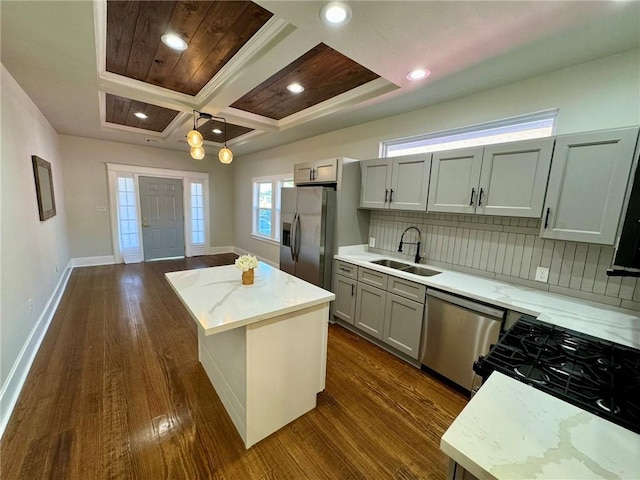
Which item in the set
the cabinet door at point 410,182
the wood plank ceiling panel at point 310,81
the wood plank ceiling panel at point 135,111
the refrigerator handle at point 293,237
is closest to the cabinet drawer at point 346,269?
the refrigerator handle at point 293,237

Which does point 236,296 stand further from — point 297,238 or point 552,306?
point 552,306

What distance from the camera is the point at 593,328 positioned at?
1.57m

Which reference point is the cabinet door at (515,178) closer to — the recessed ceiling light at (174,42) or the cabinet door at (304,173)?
the cabinet door at (304,173)

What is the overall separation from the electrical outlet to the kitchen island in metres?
1.79

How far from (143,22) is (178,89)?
123 centimetres

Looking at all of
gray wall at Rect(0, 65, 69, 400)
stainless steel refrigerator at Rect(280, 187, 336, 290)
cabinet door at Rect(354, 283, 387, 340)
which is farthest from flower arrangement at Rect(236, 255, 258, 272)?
gray wall at Rect(0, 65, 69, 400)

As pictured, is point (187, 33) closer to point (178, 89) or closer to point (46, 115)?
point (178, 89)

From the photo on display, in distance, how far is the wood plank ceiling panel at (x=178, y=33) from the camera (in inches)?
66.6

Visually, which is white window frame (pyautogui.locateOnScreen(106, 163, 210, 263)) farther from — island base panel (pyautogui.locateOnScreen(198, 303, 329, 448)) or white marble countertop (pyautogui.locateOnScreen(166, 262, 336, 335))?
island base panel (pyautogui.locateOnScreen(198, 303, 329, 448))

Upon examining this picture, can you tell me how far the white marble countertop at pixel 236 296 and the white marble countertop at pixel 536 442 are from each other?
1.10m

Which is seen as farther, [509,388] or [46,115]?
[46,115]

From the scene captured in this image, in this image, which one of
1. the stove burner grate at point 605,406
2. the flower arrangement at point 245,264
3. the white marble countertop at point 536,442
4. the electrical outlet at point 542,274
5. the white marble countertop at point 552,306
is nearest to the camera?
the white marble countertop at point 536,442

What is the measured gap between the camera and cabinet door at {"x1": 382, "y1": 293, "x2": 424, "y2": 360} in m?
2.45

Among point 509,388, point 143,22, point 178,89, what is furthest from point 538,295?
point 178,89
